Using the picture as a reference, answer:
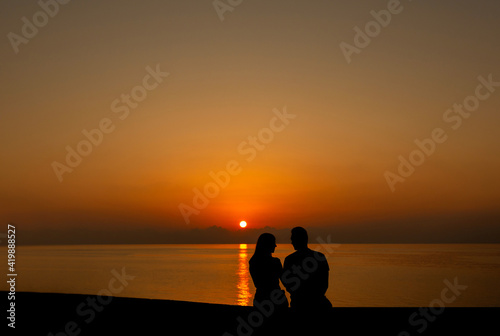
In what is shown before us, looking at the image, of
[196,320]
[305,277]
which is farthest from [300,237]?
[196,320]

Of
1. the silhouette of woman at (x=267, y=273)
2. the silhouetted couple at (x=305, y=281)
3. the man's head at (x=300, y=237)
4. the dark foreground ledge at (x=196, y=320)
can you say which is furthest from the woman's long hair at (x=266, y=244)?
the dark foreground ledge at (x=196, y=320)

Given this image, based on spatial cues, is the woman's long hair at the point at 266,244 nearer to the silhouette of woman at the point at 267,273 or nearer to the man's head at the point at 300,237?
the silhouette of woman at the point at 267,273

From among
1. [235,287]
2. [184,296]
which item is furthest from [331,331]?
[235,287]

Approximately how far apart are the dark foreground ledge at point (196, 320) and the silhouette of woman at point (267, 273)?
35 cm

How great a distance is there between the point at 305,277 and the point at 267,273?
2.54 feet

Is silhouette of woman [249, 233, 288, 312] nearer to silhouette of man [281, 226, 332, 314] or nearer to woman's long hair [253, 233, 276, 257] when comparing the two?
woman's long hair [253, 233, 276, 257]

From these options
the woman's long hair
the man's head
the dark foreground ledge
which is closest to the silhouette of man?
the man's head

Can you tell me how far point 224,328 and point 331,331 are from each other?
1.90 m

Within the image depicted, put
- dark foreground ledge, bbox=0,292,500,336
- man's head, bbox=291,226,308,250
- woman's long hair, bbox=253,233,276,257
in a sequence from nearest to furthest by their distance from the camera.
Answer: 1. man's head, bbox=291,226,308,250
2. woman's long hair, bbox=253,233,276,257
3. dark foreground ledge, bbox=0,292,500,336

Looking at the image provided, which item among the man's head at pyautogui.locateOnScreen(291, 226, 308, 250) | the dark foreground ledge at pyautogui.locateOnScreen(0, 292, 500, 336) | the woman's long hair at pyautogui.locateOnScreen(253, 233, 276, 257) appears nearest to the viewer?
the man's head at pyautogui.locateOnScreen(291, 226, 308, 250)

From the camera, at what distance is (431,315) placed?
8922 millimetres

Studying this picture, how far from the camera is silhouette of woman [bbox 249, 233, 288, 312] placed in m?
7.88

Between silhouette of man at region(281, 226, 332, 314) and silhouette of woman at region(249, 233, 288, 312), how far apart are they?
44cm

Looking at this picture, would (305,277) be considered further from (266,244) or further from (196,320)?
(196,320)
